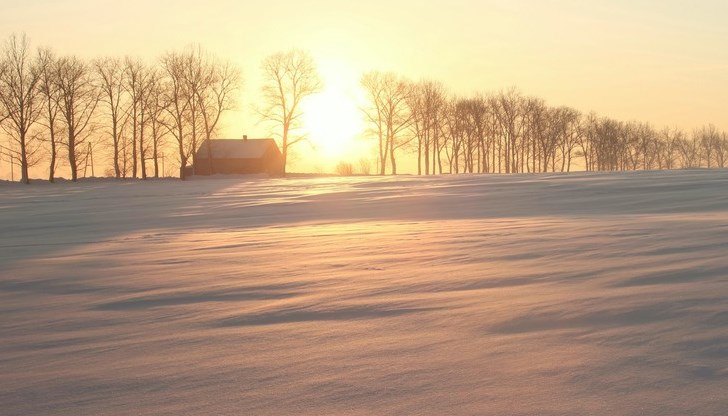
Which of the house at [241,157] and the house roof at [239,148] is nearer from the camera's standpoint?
the house at [241,157]

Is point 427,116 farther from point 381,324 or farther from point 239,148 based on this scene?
point 381,324

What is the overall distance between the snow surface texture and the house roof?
221 ft

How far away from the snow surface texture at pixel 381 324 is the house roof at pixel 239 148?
6726 centimetres

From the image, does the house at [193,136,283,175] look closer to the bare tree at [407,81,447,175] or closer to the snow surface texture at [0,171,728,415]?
the bare tree at [407,81,447,175]

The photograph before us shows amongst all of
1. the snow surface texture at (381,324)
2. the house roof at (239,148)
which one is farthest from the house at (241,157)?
the snow surface texture at (381,324)

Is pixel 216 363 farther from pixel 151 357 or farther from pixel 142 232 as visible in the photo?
pixel 142 232

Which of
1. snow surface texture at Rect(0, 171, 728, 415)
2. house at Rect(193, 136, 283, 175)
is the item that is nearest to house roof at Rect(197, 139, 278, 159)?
house at Rect(193, 136, 283, 175)

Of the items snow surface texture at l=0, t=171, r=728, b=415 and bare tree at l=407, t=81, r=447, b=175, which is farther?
bare tree at l=407, t=81, r=447, b=175

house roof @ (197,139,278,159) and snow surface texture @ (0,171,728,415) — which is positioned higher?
house roof @ (197,139,278,159)

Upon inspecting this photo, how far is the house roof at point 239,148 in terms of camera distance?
7406 centimetres

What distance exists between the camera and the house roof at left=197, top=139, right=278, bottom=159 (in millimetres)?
74062

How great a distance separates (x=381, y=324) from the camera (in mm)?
3600

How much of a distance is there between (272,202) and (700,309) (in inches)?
488

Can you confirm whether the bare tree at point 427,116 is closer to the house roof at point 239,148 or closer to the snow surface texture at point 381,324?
the house roof at point 239,148
